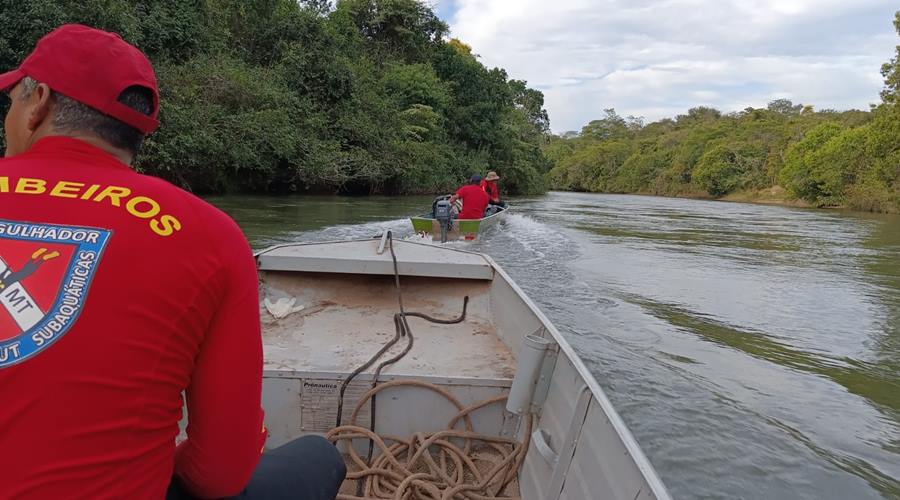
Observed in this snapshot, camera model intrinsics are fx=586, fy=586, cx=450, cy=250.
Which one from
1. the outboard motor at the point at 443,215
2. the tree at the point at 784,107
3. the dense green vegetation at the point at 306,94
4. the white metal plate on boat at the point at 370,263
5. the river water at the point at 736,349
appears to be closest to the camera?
the river water at the point at 736,349

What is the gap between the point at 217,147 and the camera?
17141 millimetres

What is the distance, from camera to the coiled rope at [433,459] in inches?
95.3

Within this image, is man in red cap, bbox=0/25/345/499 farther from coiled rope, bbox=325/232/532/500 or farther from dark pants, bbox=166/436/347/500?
coiled rope, bbox=325/232/532/500

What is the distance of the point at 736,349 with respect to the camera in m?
6.02

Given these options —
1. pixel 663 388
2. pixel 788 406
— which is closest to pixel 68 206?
pixel 663 388

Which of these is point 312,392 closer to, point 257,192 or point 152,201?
point 152,201

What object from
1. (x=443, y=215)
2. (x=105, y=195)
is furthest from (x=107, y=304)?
(x=443, y=215)

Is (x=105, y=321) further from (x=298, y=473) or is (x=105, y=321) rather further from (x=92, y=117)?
(x=298, y=473)

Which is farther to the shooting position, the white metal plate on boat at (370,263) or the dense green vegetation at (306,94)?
the dense green vegetation at (306,94)

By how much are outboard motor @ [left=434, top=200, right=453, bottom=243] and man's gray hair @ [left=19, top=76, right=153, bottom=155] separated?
9238 mm

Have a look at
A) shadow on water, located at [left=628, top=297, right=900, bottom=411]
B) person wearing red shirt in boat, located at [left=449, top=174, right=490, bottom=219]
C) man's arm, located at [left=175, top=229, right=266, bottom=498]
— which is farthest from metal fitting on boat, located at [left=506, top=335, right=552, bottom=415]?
person wearing red shirt in boat, located at [left=449, top=174, right=490, bottom=219]

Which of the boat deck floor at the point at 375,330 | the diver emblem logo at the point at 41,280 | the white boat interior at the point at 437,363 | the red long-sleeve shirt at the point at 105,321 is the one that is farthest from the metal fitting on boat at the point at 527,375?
the diver emblem logo at the point at 41,280

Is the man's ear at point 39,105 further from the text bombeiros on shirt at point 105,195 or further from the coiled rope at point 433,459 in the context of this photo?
the coiled rope at point 433,459

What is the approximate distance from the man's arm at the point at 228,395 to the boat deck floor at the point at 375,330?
162 cm
